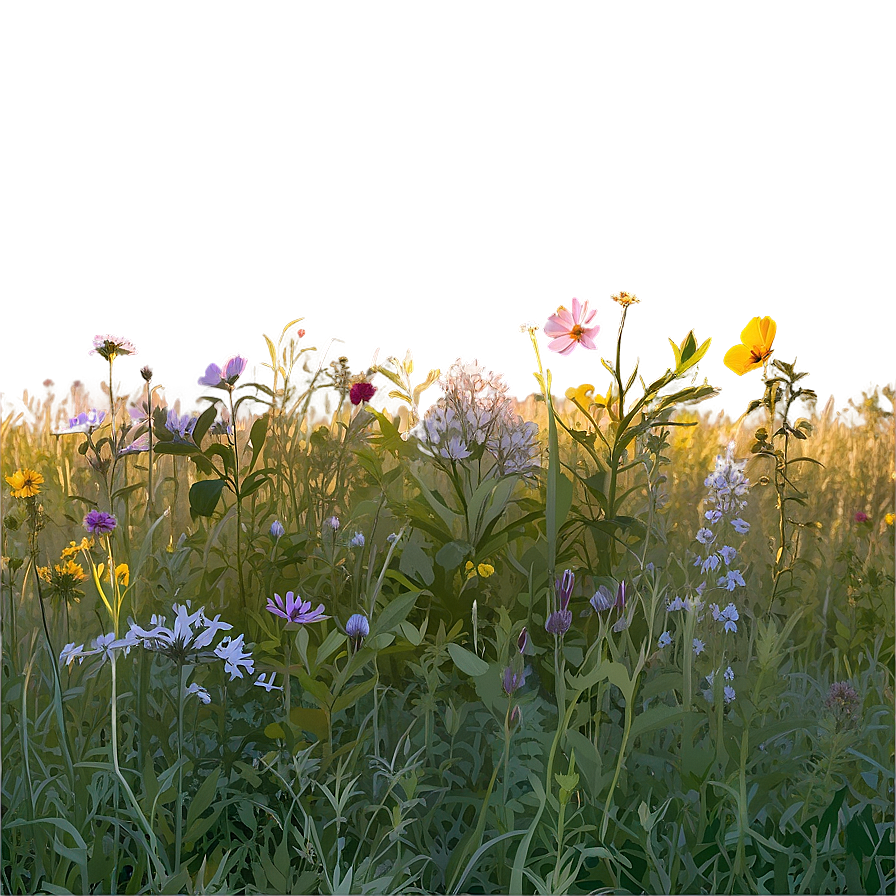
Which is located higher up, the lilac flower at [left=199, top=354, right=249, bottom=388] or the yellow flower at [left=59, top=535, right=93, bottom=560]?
the lilac flower at [left=199, top=354, right=249, bottom=388]

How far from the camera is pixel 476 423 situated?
149 cm

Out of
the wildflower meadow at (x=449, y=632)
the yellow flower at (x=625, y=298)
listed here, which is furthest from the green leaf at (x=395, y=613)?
the yellow flower at (x=625, y=298)

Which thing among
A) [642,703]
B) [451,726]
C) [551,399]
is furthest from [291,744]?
[551,399]

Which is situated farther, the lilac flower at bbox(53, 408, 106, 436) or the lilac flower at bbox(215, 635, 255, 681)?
the lilac flower at bbox(53, 408, 106, 436)

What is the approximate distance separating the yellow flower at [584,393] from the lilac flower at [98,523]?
875 mm

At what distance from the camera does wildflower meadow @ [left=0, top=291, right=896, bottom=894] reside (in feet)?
4.06

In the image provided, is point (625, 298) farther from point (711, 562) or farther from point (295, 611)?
point (295, 611)

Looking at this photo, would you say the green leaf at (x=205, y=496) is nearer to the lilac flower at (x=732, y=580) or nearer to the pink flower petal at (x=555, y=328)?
the pink flower petal at (x=555, y=328)

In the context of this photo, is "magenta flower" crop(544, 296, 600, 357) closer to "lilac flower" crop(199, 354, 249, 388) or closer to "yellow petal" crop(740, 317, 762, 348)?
"yellow petal" crop(740, 317, 762, 348)

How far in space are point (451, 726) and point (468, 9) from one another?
1.26 meters

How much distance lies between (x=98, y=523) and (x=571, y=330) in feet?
2.93

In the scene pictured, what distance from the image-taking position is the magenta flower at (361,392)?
1.55 m

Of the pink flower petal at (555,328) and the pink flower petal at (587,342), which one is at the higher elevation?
the pink flower petal at (555,328)

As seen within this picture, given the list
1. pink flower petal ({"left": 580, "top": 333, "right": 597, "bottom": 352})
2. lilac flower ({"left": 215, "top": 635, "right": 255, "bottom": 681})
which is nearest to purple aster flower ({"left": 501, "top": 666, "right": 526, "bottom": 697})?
lilac flower ({"left": 215, "top": 635, "right": 255, "bottom": 681})
